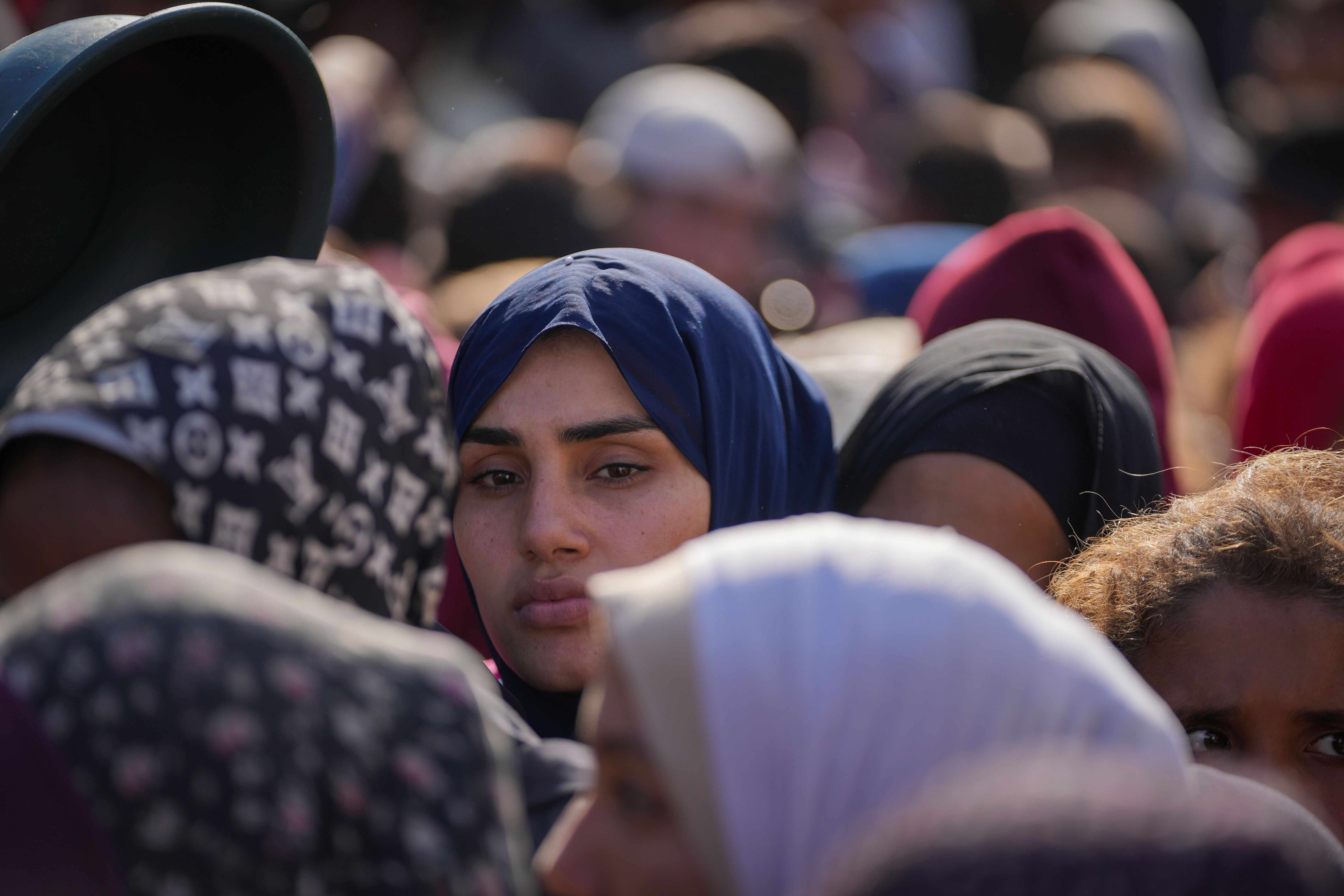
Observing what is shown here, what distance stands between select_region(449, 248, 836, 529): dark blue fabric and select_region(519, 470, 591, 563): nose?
0.17 m

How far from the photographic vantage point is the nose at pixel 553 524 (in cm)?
208

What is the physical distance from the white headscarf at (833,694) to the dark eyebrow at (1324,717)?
2.79 ft

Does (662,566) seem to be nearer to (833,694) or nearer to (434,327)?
(833,694)

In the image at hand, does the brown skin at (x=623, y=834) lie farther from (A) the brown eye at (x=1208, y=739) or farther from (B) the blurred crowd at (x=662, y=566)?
(A) the brown eye at (x=1208, y=739)

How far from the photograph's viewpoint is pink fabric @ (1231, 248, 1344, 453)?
11.3ft

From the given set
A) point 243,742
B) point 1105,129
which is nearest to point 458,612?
point 243,742

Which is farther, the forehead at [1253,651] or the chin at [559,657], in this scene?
the chin at [559,657]

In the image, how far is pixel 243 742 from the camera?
3.28ft

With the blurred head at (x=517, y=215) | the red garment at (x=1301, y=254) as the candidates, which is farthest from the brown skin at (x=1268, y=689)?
the blurred head at (x=517, y=215)

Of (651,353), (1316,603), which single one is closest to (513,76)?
(651,353)

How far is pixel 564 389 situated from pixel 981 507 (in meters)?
0.70

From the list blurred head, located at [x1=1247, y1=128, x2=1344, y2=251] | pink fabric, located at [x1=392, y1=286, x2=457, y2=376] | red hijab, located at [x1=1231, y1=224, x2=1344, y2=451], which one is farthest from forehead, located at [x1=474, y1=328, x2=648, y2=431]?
blurred head, located at [x1=1247, y1=128, x2=1344, y2=251]

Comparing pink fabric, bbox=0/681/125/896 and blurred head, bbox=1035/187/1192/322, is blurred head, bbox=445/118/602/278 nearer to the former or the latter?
blurred head, bbox=1035/187/1192/322

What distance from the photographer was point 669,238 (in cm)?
449
